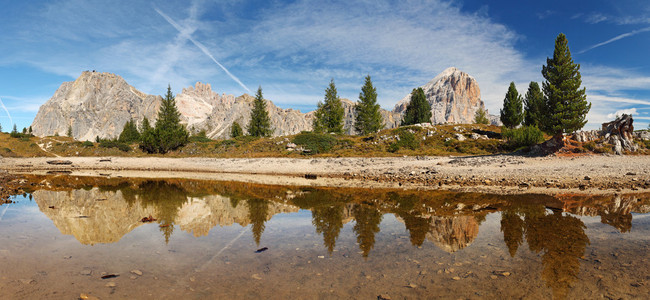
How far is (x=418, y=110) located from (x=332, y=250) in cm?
6231

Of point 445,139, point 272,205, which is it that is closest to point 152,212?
point 272,205

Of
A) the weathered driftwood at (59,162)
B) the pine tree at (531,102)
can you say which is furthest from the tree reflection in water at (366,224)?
the pine tree at (531,102)

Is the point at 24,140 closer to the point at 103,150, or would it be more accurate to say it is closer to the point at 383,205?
the point at 103,150

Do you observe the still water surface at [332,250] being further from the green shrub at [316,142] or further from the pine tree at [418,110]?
the pine tree at [418,110]

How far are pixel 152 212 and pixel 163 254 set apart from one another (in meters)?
5.82

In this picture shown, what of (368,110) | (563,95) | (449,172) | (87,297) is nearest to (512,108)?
(563,95)

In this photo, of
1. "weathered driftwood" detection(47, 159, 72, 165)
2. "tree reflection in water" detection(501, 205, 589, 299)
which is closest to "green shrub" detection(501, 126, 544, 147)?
"tree reflection in water" detection(501, 205, 589, 299)

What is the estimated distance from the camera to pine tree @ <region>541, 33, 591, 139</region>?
42.7 m

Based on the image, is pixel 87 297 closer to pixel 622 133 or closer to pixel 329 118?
pixel 622 133

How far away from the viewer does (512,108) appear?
6131cm

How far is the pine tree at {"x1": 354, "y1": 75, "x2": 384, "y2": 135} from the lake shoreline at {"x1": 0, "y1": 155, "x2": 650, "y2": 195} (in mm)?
33575

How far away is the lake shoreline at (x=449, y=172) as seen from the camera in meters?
17.0

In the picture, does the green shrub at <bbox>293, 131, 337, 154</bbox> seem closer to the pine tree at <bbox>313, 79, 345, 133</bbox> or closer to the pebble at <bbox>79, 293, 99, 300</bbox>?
the pine tree at <bbox>313, 79, 345, 133</bbox>

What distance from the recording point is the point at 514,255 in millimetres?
6539
